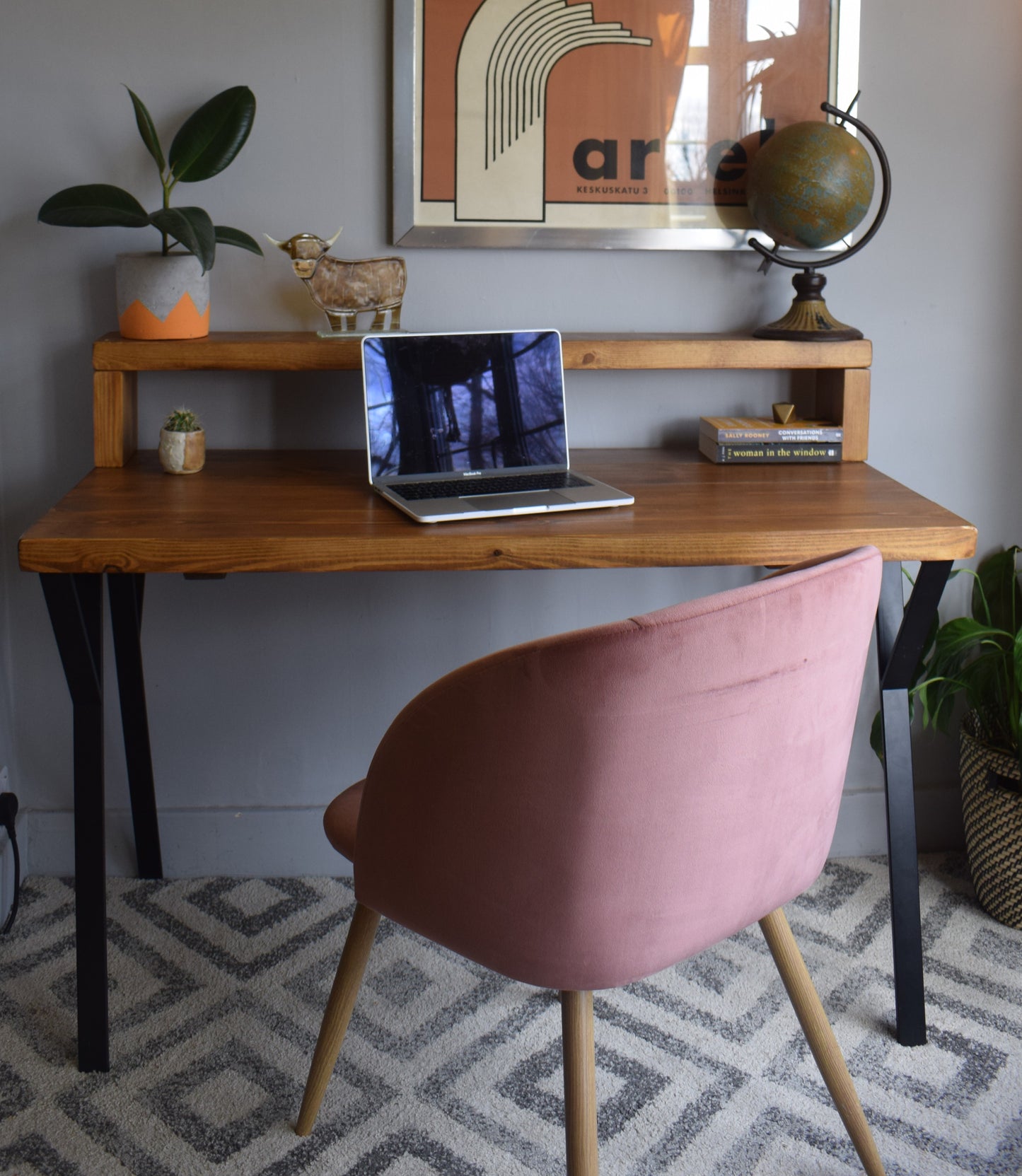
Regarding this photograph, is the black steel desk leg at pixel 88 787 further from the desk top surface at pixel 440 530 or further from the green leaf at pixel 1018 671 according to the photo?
the green leaf at pixel 1018 671

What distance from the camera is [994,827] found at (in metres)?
2.01

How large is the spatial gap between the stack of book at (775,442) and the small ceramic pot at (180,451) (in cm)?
82

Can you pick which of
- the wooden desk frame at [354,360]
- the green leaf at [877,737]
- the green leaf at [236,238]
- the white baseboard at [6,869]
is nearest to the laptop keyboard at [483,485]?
the wooden desk frame at [354,360]

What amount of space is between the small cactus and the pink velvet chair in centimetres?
82

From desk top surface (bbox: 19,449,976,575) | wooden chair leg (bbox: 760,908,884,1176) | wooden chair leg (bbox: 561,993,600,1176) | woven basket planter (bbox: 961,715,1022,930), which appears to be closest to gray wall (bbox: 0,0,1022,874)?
woven basket planter (bbox: 961,715,1022,930)

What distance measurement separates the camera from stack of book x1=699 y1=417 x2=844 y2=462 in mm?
1933

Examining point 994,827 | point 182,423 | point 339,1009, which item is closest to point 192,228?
point 182,423

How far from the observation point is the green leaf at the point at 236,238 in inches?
71.2

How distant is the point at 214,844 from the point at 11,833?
0.35m

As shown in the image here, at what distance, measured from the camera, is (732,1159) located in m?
1.49

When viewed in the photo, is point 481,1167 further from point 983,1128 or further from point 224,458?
point 224,458

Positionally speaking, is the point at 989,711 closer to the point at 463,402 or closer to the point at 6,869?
the point at 463,402

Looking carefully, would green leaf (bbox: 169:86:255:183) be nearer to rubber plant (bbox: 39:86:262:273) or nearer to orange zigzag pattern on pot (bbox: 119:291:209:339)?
rubber plant (bbox: 39:86:262:273)

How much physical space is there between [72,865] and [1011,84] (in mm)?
2118
